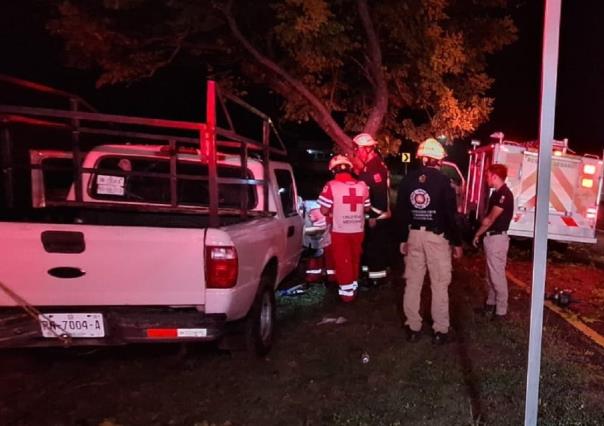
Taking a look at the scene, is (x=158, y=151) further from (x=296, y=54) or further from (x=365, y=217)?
(x=296, y=54)

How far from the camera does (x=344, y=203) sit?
704cm

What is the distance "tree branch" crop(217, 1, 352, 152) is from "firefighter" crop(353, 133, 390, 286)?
2697 millimetres

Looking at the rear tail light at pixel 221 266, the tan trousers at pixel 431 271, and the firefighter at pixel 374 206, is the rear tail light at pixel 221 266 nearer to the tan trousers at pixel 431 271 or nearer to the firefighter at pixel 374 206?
the tan trousers at pixel 431 271

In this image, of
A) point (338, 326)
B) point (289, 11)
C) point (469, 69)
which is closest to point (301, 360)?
point (338, 326)

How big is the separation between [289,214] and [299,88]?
433cm

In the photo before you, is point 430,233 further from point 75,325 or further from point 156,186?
point 75,325

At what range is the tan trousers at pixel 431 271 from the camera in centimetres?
564

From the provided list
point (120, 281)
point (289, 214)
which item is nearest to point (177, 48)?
point (289, 214)

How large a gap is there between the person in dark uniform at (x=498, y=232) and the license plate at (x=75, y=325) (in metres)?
4.05

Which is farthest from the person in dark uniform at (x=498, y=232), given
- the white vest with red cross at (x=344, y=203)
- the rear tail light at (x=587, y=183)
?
the rear tail light at (x=587, y=183)

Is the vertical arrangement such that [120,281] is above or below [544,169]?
below

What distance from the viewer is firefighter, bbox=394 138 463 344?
221 inches

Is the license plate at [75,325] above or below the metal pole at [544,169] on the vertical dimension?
below

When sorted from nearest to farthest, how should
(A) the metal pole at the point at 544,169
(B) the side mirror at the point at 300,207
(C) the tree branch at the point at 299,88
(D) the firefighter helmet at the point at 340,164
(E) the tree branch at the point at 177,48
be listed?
(A) the metal pole at the point at 544,169
(D) the firefighter helmet at the point at 340,164
(B) the side mirror at the point at 300,207
(C) the tree branch at the point at 299,88
(E) the tree branch at the point at 177,48
